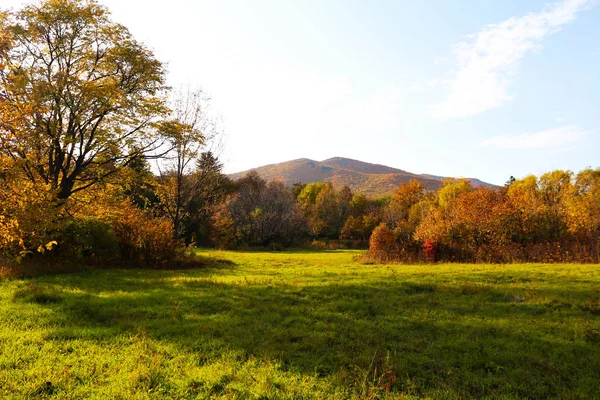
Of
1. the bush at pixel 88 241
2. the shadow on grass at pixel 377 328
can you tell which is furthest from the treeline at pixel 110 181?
the shadow on grass at pixel 377 328

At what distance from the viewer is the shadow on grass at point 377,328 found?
5.24 metres

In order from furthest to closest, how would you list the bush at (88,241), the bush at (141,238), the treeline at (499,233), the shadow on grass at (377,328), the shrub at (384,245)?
1. the shrub at (384,245)
2. the treeline at (499,233)
3. the bush at (141,238)
4. the bush at (88,241)
5. the shadow on grass at (377,328)

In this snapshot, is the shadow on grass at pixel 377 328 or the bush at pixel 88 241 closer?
the shadow on grass at pixel 377 328

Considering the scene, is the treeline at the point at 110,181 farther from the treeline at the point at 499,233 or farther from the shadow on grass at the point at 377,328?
the shadow on grass at the point at 377,328

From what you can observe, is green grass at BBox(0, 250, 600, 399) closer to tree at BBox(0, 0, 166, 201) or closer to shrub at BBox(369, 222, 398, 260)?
tree at BBox(0, 0, 166, 201)

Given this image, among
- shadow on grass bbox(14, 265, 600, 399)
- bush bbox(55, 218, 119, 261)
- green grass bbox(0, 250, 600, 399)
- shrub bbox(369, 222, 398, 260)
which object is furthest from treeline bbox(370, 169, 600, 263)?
bush bbox(55, 218, 119, 261)

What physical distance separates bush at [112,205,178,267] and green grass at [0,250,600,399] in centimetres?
605

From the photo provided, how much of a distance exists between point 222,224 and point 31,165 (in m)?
29.0

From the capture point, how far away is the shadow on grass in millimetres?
5238

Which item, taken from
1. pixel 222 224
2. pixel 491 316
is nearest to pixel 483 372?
pixel 491 316

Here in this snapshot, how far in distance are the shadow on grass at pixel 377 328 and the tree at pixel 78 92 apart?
23.0ft

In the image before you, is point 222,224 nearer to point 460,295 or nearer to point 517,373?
point 460,295

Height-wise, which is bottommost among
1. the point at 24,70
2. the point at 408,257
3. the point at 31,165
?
the point at 408,257

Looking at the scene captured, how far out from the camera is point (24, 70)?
48.1ft
